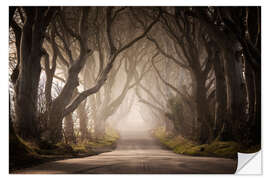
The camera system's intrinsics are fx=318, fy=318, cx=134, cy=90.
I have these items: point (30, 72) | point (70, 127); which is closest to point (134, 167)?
point (30, 72)

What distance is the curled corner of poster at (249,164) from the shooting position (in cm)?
619

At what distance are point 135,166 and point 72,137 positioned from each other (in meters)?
4.77

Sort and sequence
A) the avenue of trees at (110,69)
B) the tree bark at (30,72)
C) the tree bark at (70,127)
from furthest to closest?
the tree bark at (70,127)
the avenue of trees at (110,69)
the tree bark at (30,72)

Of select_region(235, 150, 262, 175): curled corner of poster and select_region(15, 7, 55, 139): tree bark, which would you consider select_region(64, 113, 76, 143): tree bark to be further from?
select_region(235, 150, 262, 175): curled corner of poster

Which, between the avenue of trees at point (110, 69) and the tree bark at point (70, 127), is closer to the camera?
the avenue of trees at point (110, 69)

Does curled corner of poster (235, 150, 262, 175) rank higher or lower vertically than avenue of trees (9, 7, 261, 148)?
lower

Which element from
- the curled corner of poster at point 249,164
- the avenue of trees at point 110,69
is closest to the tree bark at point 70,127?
the avenue of trees at point 110,69

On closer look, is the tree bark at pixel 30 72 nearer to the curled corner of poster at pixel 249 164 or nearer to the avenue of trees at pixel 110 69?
the avenue of trees at pixel 110 69

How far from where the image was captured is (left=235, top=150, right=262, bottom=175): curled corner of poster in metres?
6.19

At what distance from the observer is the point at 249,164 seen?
653 centimetres

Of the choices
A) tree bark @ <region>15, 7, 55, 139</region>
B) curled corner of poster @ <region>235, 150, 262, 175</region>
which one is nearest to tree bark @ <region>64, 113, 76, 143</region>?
tree bark @ <region>15, 7, 55, 139</region>

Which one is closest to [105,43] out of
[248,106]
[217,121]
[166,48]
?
[166,48]

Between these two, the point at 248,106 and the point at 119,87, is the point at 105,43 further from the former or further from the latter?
the point at 119,87
